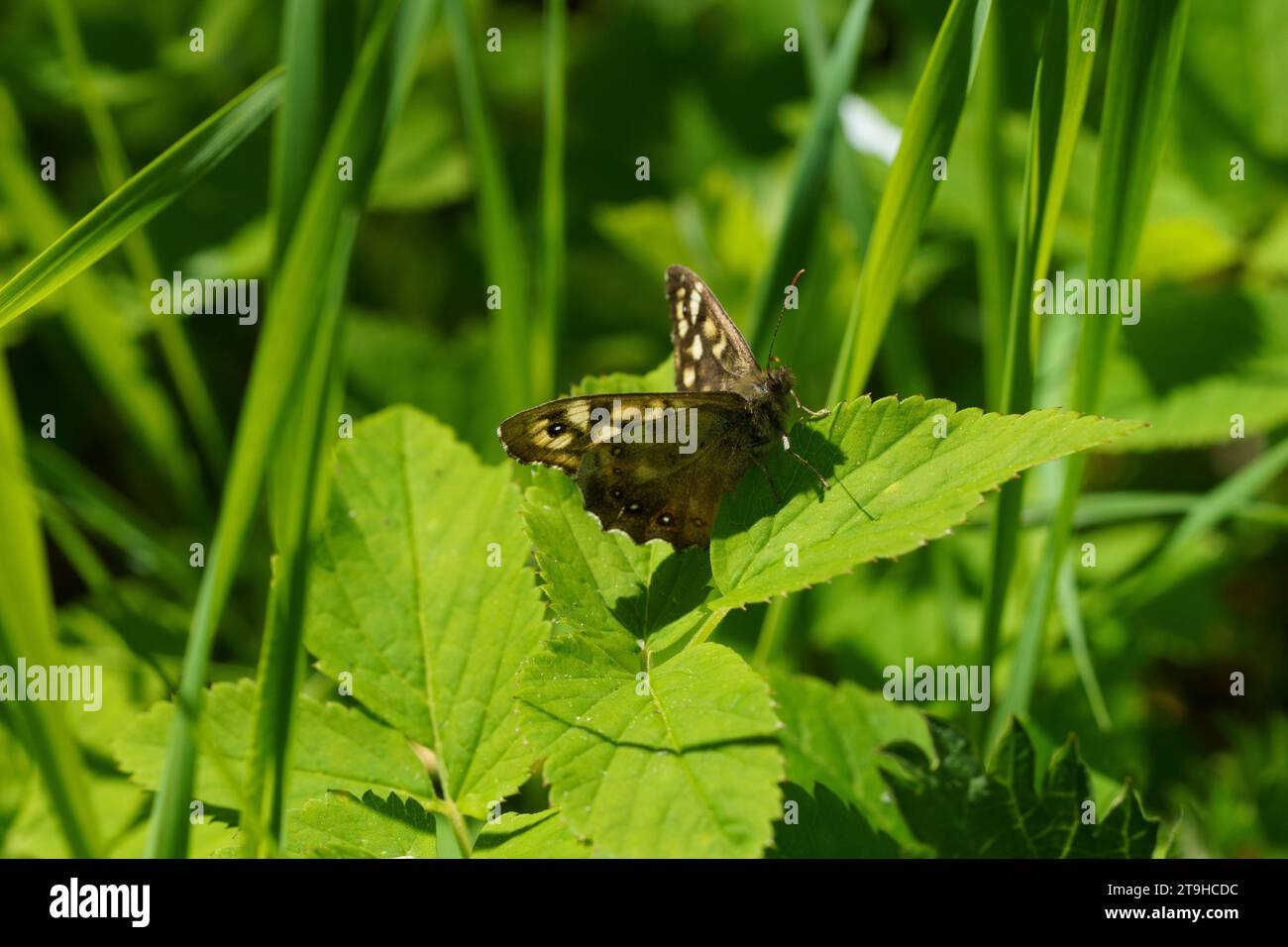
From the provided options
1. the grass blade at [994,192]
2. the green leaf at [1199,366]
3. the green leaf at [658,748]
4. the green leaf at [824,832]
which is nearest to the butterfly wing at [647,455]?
the green leaf at [658,748]

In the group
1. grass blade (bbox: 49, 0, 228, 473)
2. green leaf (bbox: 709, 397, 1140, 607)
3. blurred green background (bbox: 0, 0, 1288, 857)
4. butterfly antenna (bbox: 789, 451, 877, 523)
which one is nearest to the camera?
green leaf (bbox: 709, 397, 1140, 607)

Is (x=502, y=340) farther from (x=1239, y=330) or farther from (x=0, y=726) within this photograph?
(x=1239, y=330)

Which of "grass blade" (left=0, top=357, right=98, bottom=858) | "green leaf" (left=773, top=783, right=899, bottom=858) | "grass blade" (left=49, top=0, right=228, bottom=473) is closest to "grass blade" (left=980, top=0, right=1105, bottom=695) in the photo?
"green leaf" (left=773, top=783, right=899, bottom=858)

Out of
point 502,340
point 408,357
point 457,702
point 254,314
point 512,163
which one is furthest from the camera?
point 512,163

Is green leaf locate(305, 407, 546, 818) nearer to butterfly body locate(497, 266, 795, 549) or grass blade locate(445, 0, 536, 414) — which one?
butterfly body locate(497, 266, 795, 549)

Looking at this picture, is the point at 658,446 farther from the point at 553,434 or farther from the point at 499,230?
the point at 499,230

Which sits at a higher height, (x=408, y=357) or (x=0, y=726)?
(x=408, y=357)

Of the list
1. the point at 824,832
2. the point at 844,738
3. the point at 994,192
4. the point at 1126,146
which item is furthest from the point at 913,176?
the point at 824,832
